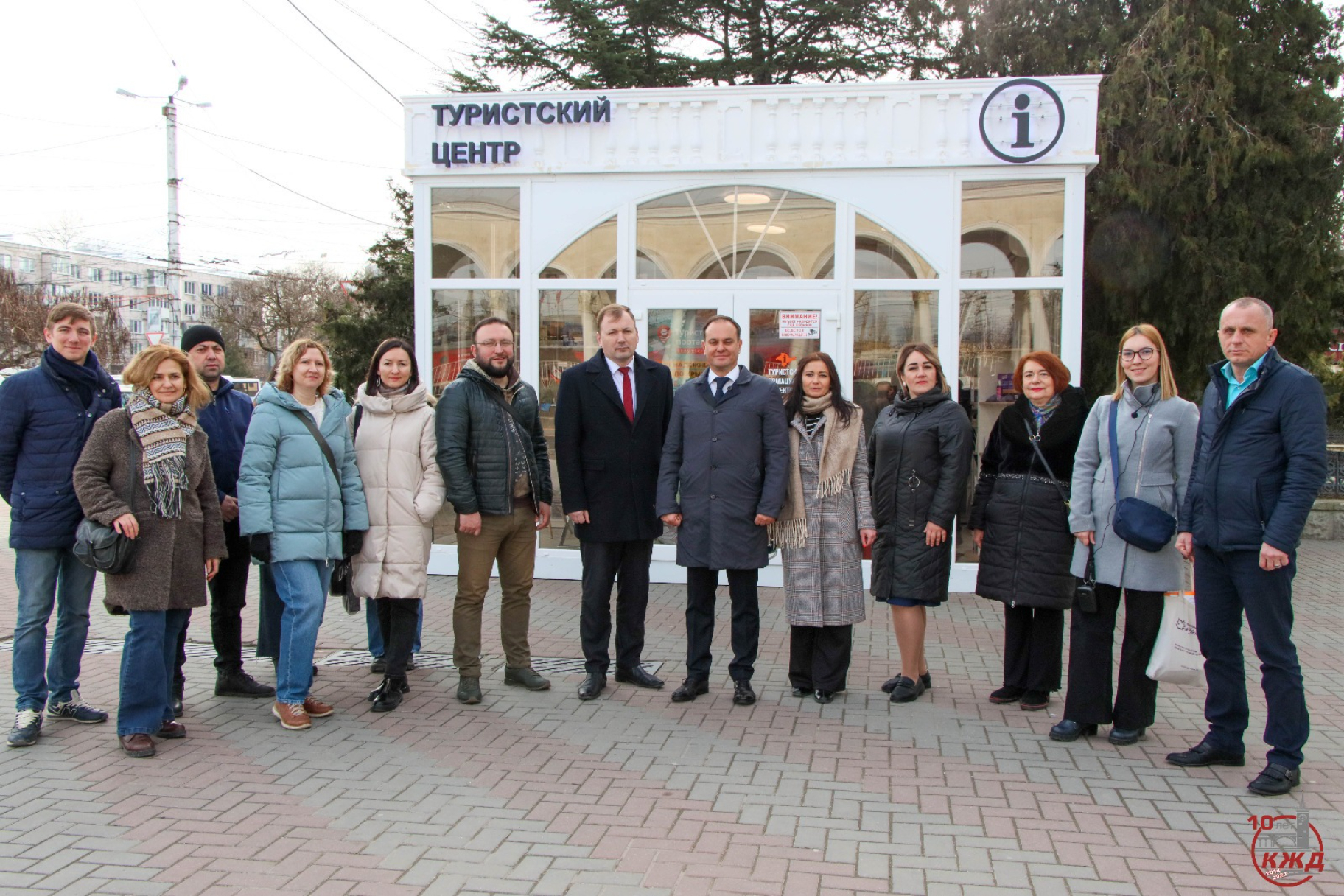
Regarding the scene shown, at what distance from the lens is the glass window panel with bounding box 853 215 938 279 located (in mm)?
8633

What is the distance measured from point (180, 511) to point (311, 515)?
58cm

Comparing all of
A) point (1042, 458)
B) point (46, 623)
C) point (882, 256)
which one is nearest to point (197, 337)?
point (46, 623)

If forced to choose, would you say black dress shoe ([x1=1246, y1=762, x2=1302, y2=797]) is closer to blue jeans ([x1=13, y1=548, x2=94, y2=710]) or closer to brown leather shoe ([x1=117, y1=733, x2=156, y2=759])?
brown leather shoe ([x1=117, y1=733, x2=156, y2=759])

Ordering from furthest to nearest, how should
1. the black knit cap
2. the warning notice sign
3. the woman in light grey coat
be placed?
the warning notice sign, the black knit cap, the woman in light grey coat

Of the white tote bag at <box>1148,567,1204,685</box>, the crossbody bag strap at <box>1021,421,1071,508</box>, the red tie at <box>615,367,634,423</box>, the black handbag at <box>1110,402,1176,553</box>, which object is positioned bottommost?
the white tote bag at <box>1148,567,1204,685</box>

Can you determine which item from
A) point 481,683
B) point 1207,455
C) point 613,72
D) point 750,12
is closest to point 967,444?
point 1207,455

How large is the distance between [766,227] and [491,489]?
419 cm

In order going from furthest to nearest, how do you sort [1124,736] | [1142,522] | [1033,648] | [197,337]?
[197,337] → [1033,648] → [1124,736] → [1142,522]

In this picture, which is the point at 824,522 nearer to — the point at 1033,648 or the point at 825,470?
the point at 825,470

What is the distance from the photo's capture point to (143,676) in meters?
4.72

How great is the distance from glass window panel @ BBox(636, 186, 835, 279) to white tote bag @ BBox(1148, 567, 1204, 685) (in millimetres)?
4693

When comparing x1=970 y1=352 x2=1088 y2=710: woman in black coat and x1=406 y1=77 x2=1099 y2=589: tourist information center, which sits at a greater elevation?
x1=406 y1=77 x2=1099 y2=589: tourist information center

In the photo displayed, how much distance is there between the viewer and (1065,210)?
27.5 ft

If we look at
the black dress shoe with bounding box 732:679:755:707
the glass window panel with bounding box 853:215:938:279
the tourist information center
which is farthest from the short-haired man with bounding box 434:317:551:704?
the glass window panel with bounding box 853:215:938:279
